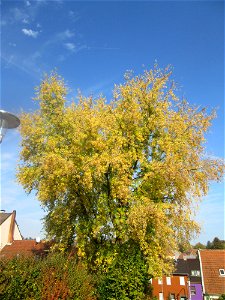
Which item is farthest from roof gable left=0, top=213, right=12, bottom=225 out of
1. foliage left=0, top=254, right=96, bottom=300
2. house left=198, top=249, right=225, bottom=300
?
foliage left=0, top=254, right=96, bottom=300

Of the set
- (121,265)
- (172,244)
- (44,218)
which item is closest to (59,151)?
(44,218)

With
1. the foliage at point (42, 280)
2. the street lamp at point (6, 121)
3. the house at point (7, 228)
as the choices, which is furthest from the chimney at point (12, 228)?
the street lamp at point (6, 121)

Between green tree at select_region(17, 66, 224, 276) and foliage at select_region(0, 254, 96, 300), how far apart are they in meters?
4.46

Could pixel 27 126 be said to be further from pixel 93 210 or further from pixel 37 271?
pixel 37 271

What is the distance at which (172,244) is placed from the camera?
17547 mm

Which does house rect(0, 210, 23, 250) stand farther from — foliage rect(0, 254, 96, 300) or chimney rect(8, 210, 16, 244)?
foliage rect(0, 254, 96, 300)

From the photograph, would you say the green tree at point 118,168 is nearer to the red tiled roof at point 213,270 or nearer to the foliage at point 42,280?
the foliage at point 42,280

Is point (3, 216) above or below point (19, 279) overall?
above

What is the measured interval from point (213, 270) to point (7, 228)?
33.0m

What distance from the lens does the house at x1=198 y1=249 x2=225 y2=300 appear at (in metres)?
44.9

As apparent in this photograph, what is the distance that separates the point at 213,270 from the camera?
4694cm

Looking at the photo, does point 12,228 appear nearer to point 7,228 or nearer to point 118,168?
point 7,228

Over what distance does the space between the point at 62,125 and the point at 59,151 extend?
93.9 inches

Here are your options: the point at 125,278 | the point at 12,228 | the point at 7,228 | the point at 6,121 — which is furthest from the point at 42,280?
the point at 12,228
